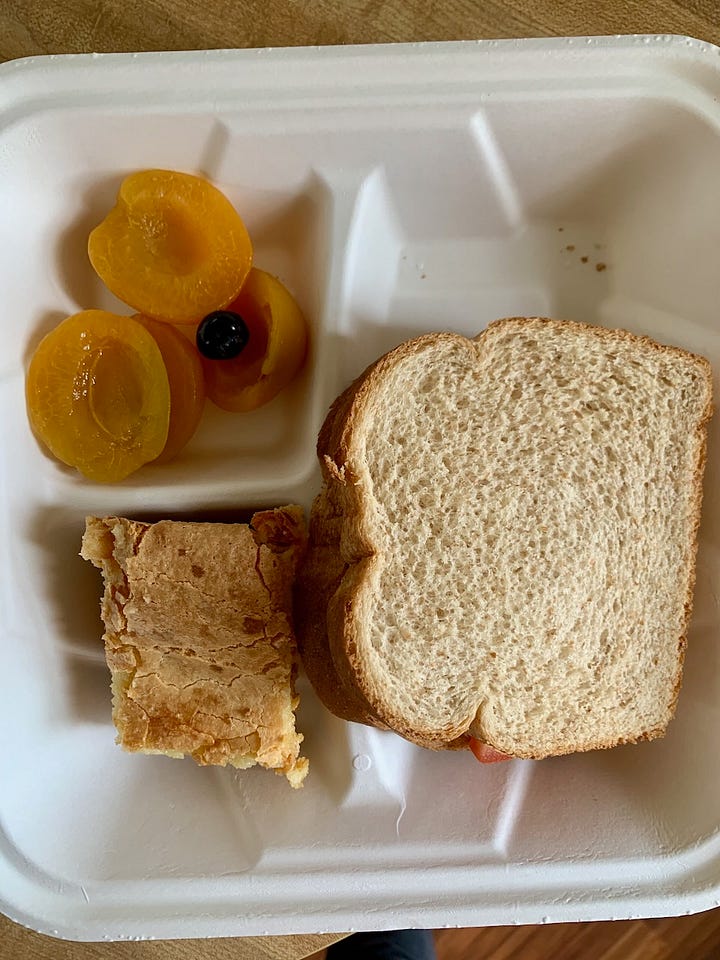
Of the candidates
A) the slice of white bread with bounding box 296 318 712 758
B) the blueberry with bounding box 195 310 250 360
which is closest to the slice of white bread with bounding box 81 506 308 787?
the slice of white bread with bounding box 296 318 712 758

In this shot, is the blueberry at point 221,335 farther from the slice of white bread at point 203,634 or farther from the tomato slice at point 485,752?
the tomato slice at point 485,752

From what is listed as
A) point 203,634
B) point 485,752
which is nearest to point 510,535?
point 485,752

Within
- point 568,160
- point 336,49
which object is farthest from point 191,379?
point 568,160

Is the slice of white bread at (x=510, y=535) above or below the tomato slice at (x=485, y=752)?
above

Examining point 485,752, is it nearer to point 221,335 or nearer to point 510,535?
point 510,535

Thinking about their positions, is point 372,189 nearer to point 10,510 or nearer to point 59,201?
point 59,201

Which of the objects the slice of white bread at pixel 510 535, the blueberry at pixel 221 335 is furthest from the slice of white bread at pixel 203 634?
the blueberry at pixel 221 335
